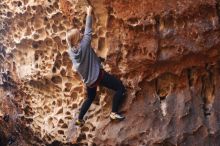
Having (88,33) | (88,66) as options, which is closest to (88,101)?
(88,66)

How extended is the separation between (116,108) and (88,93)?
279 millimetres

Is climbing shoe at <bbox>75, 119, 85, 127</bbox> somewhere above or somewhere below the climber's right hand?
below

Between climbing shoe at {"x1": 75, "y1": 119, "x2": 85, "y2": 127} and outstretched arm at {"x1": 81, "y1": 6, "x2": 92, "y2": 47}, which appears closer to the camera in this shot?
outstretched arm at {"x1": 81, "y1": 6, "x2": 92, "y2": 47}

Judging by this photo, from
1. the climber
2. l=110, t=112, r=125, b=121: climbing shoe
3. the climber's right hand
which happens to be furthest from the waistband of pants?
the climber's right hand

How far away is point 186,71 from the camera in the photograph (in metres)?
4.15

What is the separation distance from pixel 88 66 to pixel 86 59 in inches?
2.4

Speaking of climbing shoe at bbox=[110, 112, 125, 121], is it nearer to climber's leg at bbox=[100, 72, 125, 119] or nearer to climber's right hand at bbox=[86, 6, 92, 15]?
climber's leg at bbox=[100, 72, 125, 119]

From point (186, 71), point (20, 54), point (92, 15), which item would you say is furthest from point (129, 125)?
point (20, 54)

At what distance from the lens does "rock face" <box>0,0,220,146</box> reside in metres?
3.96

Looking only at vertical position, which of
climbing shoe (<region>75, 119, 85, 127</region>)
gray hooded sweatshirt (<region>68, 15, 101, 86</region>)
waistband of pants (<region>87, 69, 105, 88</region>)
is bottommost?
climbing shoe (<region>75, 119, 85, 127</region>)

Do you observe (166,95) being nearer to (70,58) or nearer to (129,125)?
(129,125)

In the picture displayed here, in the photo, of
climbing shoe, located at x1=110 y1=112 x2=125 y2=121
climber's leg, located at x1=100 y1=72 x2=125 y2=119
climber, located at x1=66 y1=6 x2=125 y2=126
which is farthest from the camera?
climbing shoe, located at x1=110 y1=112 x2=125 y2=121

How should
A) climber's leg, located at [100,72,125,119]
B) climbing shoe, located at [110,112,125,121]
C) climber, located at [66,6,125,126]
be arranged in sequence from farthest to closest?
climbing shoe, located at [110,112,125,121] → climber's leg, located at [100,72,125,119] → climber, located at [66,6,125,126]

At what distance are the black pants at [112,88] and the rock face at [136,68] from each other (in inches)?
3.9
